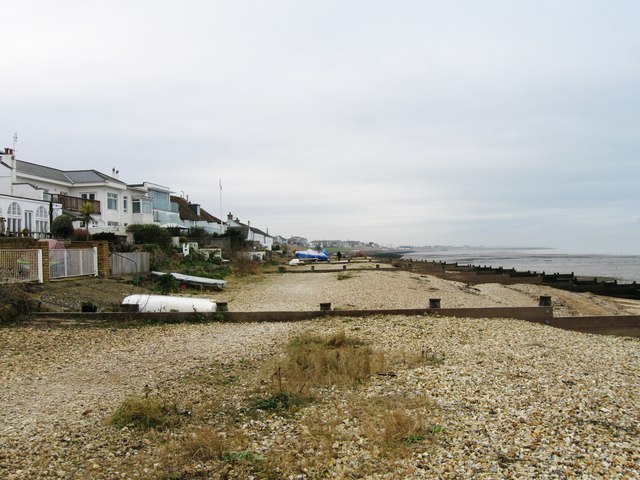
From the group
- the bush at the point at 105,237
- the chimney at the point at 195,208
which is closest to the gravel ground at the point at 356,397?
the bush at the point at 105,237

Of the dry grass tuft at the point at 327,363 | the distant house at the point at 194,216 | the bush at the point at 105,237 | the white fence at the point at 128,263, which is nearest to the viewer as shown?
the dry grass tuft at the point at 327,363

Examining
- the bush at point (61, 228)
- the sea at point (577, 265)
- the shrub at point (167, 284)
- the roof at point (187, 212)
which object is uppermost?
the roof at point (187, 212)

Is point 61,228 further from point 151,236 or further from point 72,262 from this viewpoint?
point 72,262

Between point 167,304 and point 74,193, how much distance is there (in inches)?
1062

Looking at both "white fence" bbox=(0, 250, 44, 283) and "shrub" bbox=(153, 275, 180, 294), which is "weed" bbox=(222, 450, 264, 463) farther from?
"shrub" bbox=(153, 275, 180, 294)

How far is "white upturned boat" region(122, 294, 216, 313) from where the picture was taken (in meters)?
13.3

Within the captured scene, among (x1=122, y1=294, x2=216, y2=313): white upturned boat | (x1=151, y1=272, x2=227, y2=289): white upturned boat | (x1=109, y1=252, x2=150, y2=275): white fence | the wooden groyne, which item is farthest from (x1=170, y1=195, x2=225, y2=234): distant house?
(x1=122, y1=294, x2=216, y2=313): white upturned boat

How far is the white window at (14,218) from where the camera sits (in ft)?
79.9

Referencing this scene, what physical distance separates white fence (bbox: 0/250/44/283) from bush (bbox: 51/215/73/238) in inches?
466

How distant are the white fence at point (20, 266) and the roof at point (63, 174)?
20726 millimetres

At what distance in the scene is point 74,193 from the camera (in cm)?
3606

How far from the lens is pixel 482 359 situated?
786 centimetres

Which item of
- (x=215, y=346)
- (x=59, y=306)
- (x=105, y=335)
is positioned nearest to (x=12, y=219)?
(x=59, y=306)

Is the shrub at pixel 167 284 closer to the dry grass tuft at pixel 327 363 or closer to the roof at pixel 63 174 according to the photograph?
the dry grass tuft at pixel 327 363
